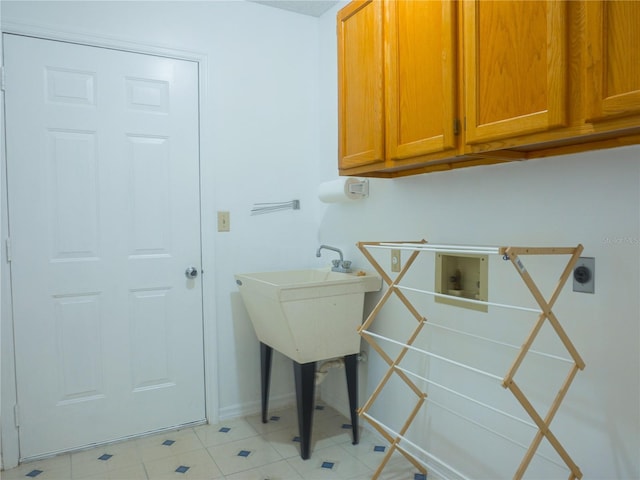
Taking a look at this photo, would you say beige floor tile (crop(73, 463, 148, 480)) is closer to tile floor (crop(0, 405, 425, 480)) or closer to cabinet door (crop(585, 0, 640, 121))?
tile floor (crop(0, 405, 425, 480))

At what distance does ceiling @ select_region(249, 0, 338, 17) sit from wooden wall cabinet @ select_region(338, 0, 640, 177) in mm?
701

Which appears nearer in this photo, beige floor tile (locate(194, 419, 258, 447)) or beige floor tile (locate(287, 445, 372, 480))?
beige floor tile (locate(287, 445, 372, 480))

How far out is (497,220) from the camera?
1731mm

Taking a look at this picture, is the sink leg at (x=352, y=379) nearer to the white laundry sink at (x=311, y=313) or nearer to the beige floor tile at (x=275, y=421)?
the white laundry sink at (x=311, y=313)

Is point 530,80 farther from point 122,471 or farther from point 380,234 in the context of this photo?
point 122,471

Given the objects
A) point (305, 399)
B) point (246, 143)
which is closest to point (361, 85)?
point (246, 143)

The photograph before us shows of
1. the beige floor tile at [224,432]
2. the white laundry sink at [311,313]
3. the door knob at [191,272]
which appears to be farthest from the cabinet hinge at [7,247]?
the beige floor tile at [224,432]

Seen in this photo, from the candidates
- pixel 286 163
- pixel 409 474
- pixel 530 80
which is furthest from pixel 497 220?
pixel 286 163

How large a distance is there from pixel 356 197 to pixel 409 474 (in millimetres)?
1376

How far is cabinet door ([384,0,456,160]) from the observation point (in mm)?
1544

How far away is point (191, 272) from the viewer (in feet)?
8.42

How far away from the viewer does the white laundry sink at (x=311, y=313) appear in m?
2.13

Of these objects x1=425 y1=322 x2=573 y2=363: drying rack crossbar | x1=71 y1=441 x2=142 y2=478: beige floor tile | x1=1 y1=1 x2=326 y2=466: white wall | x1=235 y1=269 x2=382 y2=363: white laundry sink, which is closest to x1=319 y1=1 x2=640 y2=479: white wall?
x1=425 y1=322 x2=573 y2=363: drying rack crossbar

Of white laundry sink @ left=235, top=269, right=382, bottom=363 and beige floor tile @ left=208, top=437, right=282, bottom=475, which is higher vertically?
white laundry sink @ left=235, top=269, right=382, bottom=363
